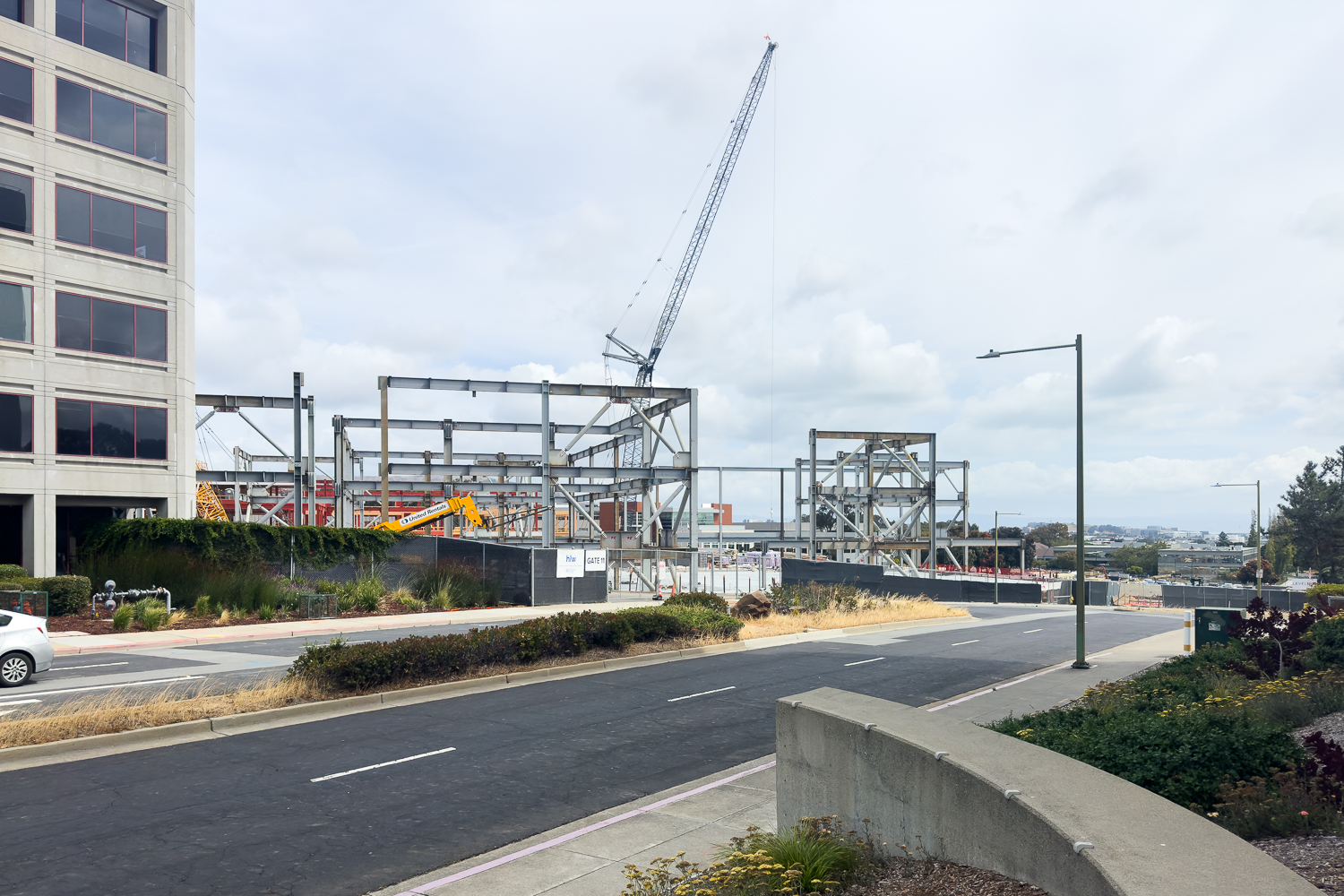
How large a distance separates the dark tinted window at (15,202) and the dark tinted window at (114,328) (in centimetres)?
337

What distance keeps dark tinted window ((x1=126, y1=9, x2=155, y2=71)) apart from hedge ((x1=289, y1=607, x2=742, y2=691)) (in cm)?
2898

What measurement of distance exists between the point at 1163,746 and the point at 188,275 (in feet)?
128

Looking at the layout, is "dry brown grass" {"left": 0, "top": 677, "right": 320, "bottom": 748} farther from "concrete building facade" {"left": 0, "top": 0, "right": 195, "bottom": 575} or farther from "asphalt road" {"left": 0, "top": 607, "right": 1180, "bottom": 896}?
"concrete building facade" {"left": 0, "top": 0, "right": 195, "bottom": 575}

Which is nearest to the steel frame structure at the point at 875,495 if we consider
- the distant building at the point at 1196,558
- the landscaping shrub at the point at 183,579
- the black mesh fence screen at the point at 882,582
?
the black mesh fence screen at the point at 882,582

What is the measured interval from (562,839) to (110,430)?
33073mm

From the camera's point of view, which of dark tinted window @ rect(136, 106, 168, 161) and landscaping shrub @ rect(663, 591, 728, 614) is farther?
dark tinted window @ rect(136, 106, 168, 161)

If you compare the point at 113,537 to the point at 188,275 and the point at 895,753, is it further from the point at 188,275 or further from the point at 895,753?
the point at 895,753

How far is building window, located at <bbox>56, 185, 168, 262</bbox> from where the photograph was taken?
113 ft

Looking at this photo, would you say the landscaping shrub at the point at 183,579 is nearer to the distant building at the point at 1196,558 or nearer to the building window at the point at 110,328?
the building window at the point at 110,328

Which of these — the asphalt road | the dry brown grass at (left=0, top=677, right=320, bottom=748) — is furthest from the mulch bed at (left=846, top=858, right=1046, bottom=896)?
the dry brown grass at (left=0, top=677, right=320, bottom=748)

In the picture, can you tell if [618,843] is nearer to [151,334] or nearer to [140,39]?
[151,334]

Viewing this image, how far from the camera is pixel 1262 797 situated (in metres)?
7.16

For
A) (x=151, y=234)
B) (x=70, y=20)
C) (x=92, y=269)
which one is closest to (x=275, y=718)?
(x=92, y=269)

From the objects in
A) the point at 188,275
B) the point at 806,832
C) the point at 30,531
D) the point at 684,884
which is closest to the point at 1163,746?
the point at 806,832
